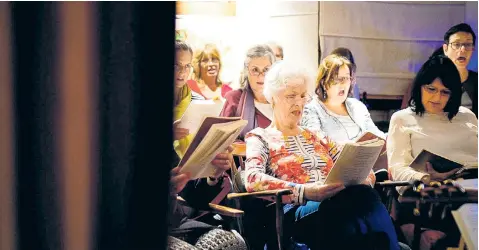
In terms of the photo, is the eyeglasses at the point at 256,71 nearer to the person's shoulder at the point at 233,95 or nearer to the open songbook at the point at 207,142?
the person's shoulder at the point at 233,95

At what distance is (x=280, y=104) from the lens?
1.96 metres

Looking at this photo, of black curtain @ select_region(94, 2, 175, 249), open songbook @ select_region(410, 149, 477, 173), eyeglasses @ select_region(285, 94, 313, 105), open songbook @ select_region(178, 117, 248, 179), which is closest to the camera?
black curtain @ select_region(94, 2, 175, 249)

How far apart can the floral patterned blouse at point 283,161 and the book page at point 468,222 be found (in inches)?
18.0

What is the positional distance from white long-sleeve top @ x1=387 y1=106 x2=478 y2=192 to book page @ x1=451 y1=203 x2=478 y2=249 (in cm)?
20

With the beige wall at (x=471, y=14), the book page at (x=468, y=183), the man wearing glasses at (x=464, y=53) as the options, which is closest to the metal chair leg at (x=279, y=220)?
the book page at (x=468, y=183)

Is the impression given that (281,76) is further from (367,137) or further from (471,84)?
(471,84)

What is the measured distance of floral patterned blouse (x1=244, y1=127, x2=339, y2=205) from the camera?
1.88 m

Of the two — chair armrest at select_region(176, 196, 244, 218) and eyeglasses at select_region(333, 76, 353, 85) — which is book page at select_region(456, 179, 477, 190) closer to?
eyeglasses at select_region(333, 76, 353, 85)

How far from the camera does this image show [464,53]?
2.08 meters

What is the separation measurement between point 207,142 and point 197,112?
319 mm

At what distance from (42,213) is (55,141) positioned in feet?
0.28

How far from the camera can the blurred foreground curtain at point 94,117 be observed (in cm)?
62

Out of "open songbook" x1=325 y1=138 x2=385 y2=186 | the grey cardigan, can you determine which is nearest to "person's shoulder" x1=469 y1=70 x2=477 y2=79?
the grey cardigan

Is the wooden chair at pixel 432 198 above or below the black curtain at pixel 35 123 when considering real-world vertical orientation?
below
